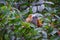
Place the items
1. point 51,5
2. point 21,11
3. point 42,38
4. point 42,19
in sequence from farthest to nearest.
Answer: point 51,5 < point 21,11 < point 42,19 < point 42,38

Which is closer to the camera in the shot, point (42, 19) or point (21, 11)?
point (42, 19)

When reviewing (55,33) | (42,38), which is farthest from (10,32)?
(55,33)

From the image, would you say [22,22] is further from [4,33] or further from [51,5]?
[51,5]

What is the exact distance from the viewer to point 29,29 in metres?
1.76

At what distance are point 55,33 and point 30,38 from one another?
223 millimetres

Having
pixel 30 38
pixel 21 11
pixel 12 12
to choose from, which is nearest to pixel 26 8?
pixel 21 11

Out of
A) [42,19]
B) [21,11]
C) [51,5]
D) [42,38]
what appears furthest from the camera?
[51,5]

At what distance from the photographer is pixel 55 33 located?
1.76 meters

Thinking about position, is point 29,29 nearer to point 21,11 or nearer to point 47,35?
point 47,35

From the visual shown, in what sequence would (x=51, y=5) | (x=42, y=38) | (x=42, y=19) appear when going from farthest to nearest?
1. (x=51, y=5)
2. (x=42, y=19)
3. (x=42, y=38)

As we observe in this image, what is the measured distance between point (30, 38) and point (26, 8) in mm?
425

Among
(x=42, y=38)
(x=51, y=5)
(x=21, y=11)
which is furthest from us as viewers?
(x=51, y=5)

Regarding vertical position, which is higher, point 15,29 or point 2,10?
point 2,10

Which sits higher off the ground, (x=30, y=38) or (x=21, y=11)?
(x=21, y=11)
